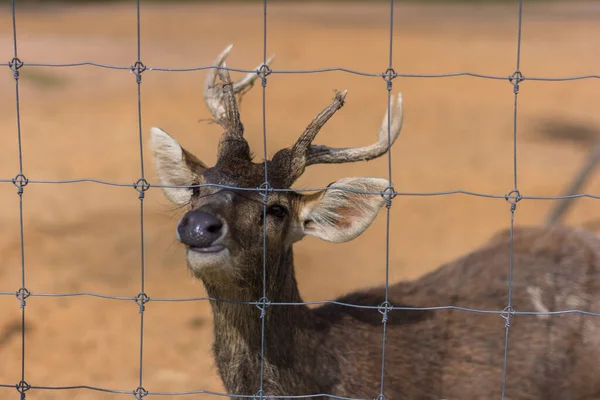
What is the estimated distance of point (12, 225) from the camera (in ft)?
27.0

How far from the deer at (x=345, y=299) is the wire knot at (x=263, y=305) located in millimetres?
17

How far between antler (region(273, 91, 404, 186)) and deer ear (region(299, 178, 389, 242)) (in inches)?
6.7

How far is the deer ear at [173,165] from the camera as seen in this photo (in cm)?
401

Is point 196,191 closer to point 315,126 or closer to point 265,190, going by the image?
point 265,190

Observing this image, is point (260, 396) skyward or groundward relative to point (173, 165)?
groundward

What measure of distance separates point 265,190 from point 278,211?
11.4 inches

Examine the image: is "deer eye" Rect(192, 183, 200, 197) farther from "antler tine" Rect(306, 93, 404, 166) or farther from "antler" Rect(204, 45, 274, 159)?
"antler tine" Rect(306, 93, 404, 166)

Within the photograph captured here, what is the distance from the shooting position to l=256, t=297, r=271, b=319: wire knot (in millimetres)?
3473

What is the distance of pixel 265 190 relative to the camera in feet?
11.3

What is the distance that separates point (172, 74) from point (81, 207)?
8.09 m

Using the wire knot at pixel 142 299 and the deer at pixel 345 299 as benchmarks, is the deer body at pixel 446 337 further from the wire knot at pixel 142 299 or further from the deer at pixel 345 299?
the wire knot at pixel 142 299

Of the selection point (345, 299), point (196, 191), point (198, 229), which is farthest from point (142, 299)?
point (345, 299)

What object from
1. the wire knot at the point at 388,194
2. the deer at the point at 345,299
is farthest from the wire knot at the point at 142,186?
the wire knot at the point at 388,194

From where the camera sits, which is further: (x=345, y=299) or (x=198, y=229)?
(x=345, y=299)
